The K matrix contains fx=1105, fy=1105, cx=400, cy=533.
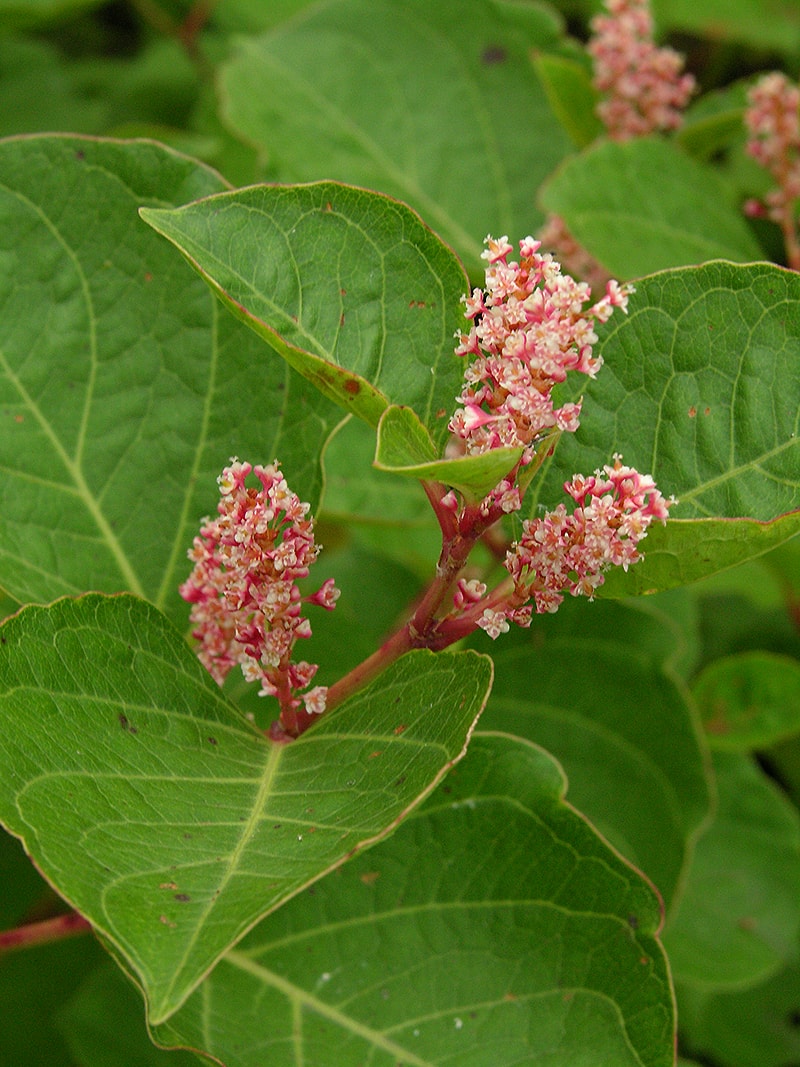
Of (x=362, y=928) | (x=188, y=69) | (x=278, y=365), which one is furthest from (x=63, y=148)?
(x=188, y=69)

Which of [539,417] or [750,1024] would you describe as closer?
[539,417]

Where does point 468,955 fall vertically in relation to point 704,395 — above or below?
below

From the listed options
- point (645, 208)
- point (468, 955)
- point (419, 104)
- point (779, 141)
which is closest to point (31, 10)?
point (419, 104)

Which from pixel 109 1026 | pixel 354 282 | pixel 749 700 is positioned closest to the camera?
pixel 354 282

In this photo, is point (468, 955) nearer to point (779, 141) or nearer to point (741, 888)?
point (741, 888)

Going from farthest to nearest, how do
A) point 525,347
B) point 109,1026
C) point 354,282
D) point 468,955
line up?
1. point 109,1026
2. point 468,955
3. point 354,282
4. point 525,347

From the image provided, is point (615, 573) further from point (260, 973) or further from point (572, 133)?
point (572, 133)

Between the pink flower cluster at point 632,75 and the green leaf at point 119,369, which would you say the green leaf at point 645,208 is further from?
the green leaf at point 119,369

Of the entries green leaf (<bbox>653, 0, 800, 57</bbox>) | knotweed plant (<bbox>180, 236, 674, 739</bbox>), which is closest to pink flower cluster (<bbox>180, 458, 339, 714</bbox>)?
knotweed plant (<bbox>180, 236, 674, 739</bbox>)
